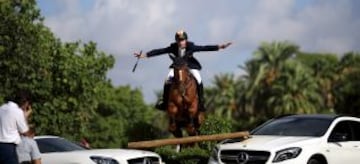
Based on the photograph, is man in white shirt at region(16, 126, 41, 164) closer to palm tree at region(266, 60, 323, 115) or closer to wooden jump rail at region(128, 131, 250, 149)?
wooden jump rail at region(128, 131, 250, 149)

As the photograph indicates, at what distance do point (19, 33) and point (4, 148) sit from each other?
87.1ft

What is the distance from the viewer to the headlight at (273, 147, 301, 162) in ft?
49.8

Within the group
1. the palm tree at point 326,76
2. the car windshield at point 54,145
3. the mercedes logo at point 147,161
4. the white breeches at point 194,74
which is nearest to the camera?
the mercedes logo at point 147,161

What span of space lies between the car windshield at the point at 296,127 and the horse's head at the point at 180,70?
109 inches

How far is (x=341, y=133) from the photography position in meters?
16.5

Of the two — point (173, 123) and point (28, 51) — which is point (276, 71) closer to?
point (28, 51)

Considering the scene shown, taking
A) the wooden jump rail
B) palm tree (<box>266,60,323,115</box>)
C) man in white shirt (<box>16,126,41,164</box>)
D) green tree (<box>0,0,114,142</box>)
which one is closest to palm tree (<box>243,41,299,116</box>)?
palm tree (<box>266,60,323,115</box>)

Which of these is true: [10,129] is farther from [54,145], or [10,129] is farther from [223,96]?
[223,96]

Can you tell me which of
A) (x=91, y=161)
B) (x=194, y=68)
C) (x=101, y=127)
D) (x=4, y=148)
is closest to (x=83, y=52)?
(x=194, y=68)

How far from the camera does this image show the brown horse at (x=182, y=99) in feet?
64.0

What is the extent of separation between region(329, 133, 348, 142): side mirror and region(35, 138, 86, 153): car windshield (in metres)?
5.15

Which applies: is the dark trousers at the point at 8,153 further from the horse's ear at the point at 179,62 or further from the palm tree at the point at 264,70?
the palm tree at the point at 264,70

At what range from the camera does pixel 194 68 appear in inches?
790

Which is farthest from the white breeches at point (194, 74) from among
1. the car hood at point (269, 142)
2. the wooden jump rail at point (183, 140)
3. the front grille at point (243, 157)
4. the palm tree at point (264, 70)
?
the palm tree at point (264, 70)
